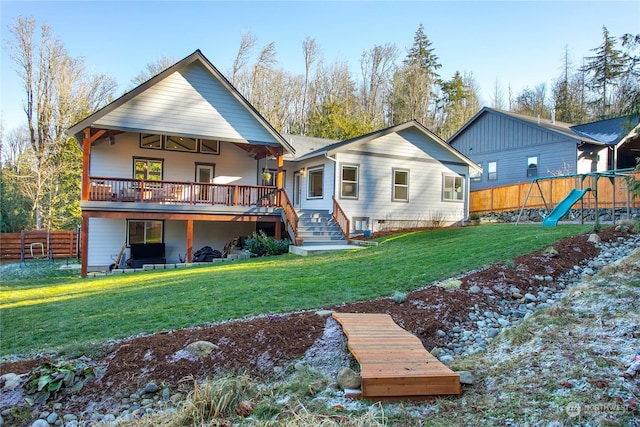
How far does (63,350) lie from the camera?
4316 millimetres

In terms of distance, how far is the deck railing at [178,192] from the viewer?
1284 centimetres

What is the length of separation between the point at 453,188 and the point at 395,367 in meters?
16.1

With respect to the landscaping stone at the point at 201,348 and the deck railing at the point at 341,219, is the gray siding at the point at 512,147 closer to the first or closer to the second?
the deck railing at the point at 341,219

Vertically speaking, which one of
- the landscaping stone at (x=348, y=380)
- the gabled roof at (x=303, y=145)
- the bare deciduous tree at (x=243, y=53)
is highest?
the bare deciduous tree at (x=243, y=53)

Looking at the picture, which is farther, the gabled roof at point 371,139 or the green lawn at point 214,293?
the gabled roof at point 371,139

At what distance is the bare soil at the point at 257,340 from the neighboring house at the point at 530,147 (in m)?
16.5

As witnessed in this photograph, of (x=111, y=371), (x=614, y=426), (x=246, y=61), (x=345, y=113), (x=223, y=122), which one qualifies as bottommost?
(x=111, y=371)

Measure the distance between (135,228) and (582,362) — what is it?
1510 centimetres

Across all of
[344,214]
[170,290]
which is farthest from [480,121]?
[170,290]

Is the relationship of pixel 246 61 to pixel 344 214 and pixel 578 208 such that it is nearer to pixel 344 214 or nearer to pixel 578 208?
pixel 344 214

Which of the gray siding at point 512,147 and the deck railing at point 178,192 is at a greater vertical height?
the gray siding at point 512,147

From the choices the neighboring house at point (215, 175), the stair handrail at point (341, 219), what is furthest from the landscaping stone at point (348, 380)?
the stair handrail at point (341, 219)

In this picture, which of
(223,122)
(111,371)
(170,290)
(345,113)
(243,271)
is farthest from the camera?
(345,113)

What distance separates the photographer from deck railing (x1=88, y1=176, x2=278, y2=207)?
12844mm
